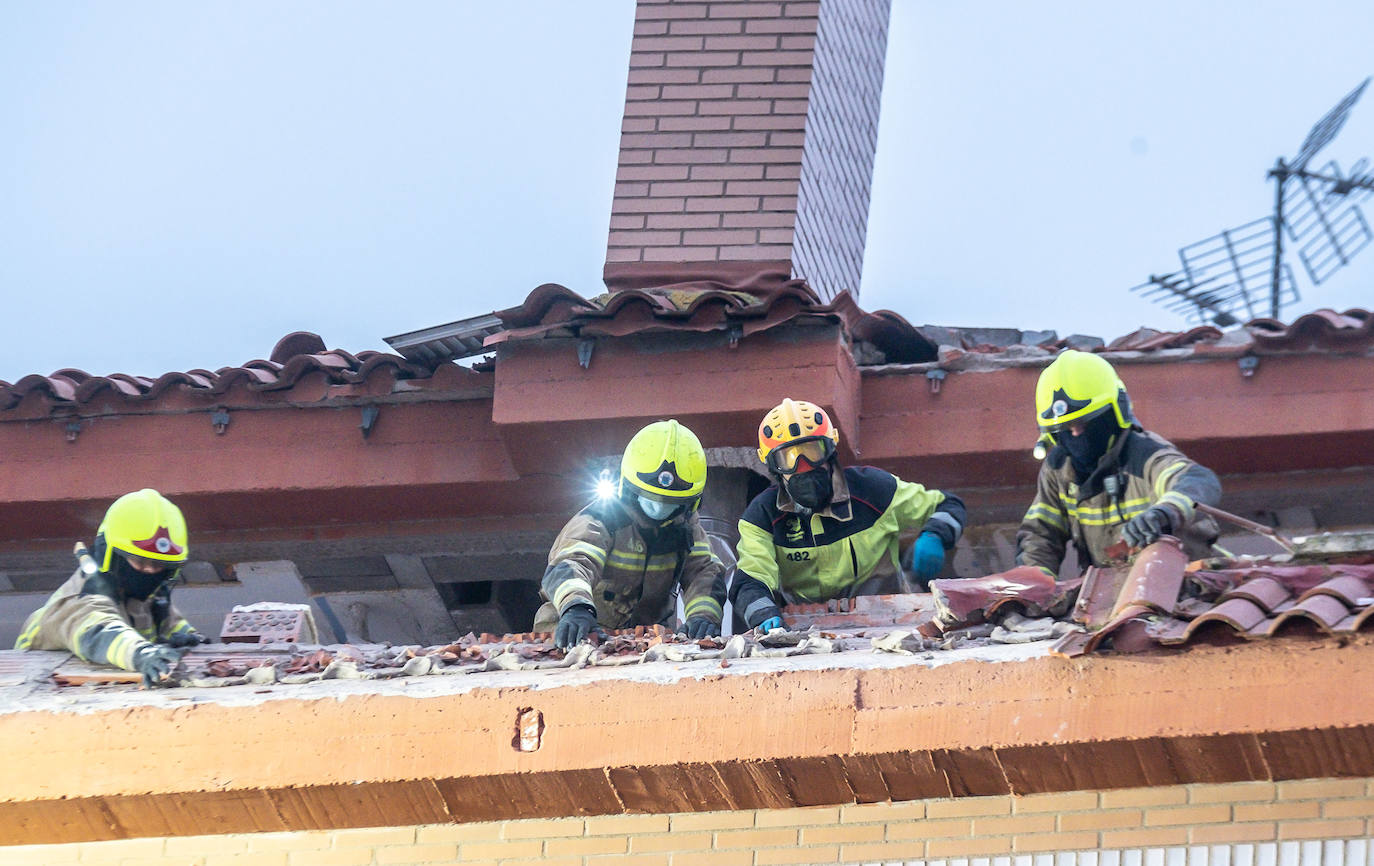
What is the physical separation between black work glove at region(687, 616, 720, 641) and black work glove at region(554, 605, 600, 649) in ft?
1.46

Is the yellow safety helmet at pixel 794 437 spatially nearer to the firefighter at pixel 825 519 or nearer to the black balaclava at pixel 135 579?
the firefighter at pixel 825 519

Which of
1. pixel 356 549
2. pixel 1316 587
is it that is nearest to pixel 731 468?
pixel 356 549

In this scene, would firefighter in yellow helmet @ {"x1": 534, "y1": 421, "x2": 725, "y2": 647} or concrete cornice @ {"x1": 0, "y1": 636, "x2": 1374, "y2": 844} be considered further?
firefighter in yellow helmet @ {"x1": 534, "y1": 421, "x2": 725, "y2": 647}

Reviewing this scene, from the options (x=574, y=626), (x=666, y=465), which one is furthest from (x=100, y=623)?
(x=666, y=465)

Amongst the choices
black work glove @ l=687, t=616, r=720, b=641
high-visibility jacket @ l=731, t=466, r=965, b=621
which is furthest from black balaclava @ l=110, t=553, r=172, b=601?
high-visibility jacket @ l=731, t=466, r=965, b=621

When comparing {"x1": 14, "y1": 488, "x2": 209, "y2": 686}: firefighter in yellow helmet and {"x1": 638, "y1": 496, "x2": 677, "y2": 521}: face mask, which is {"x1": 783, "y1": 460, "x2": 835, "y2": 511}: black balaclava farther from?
{"x1": 14, "y1": 488, "x2": 209, "y2": 686}: firefighter in yellow helmet

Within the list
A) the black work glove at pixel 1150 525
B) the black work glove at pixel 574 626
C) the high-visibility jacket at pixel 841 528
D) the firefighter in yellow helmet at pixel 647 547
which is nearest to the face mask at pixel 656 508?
the firefighter in yellow helmet at pixel 647 547

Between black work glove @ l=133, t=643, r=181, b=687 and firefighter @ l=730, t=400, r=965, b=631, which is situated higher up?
firefighter @ l=730, t=400, r=965, b=631

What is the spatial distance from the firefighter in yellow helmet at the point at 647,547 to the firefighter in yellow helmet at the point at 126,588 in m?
1.71

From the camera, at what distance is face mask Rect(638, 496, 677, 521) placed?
7789mm

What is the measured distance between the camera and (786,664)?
5391 mm

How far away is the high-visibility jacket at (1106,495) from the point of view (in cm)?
690

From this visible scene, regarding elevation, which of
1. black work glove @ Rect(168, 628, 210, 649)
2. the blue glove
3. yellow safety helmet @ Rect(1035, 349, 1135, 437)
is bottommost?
black work glove @ Rect(168, 628, 210, 649)

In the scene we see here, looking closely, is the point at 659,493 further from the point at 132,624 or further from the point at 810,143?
the point at 810,143
